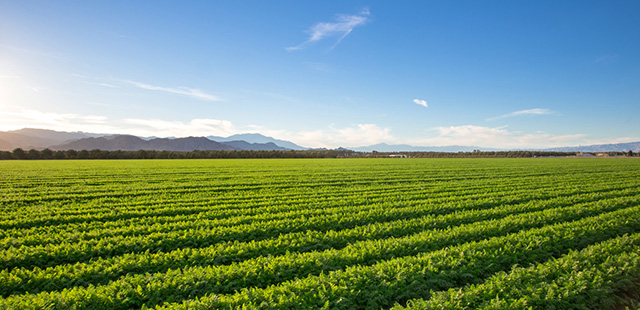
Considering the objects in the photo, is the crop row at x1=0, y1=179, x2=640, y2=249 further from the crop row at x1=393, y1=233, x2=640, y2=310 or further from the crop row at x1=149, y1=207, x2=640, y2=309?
the crop row at x1=393, y1=233, x2=640, y2=310

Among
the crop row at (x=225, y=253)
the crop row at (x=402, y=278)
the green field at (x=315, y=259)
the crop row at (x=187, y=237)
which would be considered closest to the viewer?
the crop row at (x=402, y=278)

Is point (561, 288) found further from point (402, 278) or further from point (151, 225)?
point (151, 225)

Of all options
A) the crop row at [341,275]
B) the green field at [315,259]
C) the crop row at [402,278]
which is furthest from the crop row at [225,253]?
the crop row at [402,278]

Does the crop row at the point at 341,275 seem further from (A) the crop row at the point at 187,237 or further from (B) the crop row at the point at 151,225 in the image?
(B) the crop row at the point at 151,225

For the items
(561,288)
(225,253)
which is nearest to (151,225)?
(225,253)

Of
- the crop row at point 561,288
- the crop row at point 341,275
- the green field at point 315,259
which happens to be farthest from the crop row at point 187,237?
the crop row at point 561,288

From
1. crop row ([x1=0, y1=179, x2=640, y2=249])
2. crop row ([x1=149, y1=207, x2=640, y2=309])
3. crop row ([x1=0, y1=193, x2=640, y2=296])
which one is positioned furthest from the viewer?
crop row ([x1=0, y1=179, x2=640, y2=249])

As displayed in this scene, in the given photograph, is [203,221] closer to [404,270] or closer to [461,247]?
[404,270]

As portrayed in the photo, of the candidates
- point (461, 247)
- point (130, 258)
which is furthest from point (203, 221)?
point (461, 247)

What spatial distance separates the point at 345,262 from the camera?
6.52 metres

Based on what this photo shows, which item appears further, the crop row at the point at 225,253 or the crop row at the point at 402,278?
the crop row at the point at 225,253

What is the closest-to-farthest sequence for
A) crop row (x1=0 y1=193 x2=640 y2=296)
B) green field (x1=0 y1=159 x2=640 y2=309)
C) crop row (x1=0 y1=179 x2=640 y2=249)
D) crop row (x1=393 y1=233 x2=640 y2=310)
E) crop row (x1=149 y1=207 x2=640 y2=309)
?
1. crop row (x1=149 y1=207 x2=640 y2=309)
2. crop row (x1=393 y1=233 x2=640 y2=310)
3. green field (x1=0 y1=159 x2=640 y2=309)
4. crop row (x1=0 y1=193 x2=640 y2=296)
5. crop row (x1=0 y1=179 x2=640 y2=249)

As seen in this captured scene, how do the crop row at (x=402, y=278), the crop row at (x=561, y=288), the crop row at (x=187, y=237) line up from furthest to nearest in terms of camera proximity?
the crop row at (x=187, y=237)
the crop row at (x=561, y=288)
the crop row at (x=402, y=278)

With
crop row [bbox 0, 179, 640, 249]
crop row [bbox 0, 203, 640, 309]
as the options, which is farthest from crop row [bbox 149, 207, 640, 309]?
crop row [bbox 0, 179, 640, 249]
